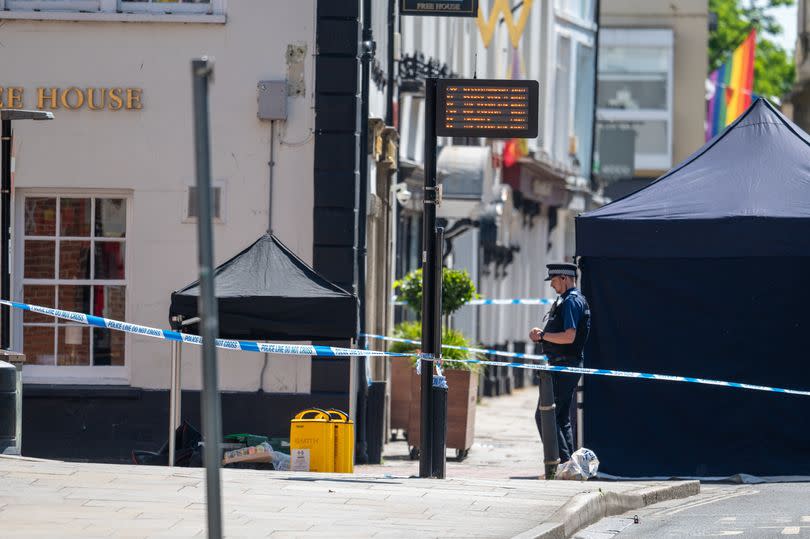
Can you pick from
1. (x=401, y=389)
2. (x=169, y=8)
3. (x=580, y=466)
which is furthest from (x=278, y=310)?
(x=401, y=389)

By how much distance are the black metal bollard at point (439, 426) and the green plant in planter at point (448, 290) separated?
4.57 m

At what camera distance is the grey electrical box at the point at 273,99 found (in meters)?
15.8

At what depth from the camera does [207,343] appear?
6.75m

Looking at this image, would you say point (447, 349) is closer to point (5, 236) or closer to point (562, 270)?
point (562, 270)

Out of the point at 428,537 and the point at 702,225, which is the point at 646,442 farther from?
the point at 428,537

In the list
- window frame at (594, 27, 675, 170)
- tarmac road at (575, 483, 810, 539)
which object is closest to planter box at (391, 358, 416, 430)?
tarmac road at (575, 483, 810, 539)

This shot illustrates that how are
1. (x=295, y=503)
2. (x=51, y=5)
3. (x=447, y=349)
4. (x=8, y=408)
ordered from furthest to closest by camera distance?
(x=447, y=349) < (x=51, y=5) < (x=8, y=408) < (x=295, y=503)

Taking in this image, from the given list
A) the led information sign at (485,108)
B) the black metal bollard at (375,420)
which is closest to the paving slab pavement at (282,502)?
the led information sign at (485,108)

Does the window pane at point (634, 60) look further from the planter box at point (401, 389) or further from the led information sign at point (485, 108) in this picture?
the led information sign at point (485, 108)

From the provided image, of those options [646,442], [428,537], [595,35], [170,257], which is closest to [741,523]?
[428,537]

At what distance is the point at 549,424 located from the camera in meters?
13.6

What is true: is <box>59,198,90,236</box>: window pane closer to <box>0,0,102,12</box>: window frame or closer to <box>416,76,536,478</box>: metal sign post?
<box>0,0,102,12</box>: window frame

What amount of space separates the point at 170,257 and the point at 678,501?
5.51 metres

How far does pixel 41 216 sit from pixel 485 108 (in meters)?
5.02
